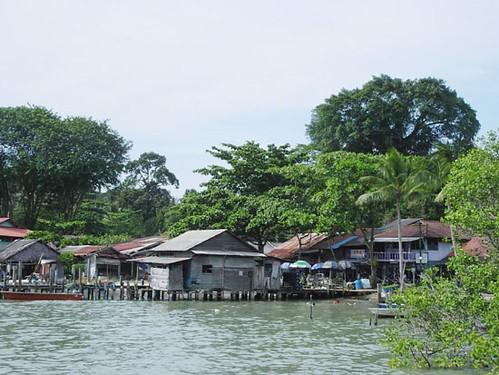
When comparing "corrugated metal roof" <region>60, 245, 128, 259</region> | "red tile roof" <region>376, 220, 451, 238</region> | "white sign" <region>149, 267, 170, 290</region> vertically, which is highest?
"red tile roof" <region>376, 220, 451, 238</region>

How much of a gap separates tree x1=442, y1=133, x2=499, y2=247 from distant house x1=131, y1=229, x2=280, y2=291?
83.3 feet

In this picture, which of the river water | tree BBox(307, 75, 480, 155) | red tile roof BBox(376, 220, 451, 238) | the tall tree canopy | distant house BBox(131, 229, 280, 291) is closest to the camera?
the river water

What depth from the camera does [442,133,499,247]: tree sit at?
16.7 meters

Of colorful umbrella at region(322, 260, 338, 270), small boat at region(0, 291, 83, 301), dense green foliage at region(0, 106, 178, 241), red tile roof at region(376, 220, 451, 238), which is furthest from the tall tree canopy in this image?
red tile roof at region(376, 220, 451, 238)

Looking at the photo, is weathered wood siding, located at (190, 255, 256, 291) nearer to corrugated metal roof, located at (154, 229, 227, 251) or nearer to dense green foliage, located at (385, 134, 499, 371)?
corrugated metal roof, located at (154, 229, 227, 251)

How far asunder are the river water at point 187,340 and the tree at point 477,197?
388 cm

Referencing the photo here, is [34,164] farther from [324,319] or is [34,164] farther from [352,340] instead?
[352,340]

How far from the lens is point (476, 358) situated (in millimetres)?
14945

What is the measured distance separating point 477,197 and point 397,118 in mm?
45235

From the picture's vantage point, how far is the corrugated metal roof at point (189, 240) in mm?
42281

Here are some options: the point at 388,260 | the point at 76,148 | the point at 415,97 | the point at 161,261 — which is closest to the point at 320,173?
the point at 388,260

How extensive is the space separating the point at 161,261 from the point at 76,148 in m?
28.8

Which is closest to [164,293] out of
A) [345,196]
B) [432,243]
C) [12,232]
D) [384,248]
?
[345,196]

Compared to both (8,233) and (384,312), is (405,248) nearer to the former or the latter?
(384,312)
